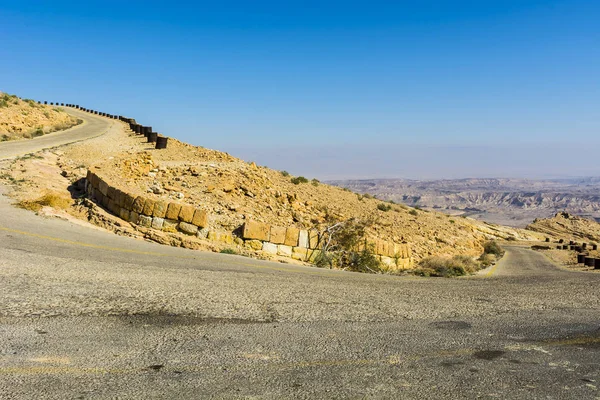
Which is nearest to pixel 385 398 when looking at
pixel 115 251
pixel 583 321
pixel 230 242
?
pixel 583 321

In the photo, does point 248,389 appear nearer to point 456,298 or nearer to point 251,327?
point 251,327

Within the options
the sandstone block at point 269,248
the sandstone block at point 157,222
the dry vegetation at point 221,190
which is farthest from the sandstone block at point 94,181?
the sandstone block at point 269,248

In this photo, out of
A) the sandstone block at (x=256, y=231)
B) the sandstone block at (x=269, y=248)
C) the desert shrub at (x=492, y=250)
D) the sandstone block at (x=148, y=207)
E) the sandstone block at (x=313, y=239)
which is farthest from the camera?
the desert shrub at (x=492, y=250)

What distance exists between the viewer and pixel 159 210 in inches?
615

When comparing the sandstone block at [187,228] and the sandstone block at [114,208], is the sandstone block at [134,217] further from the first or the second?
the sandstone block at [187,228]

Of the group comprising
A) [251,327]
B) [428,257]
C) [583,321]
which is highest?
[583,321]

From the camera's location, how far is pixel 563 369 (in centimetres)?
475

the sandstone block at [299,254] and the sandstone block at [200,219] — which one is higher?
the sandstone block at [200,219]

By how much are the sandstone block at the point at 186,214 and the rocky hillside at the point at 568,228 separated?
188 feet

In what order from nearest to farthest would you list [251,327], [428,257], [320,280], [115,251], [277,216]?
[251,327], [320,280], [115,251], [277,216], [428,257]

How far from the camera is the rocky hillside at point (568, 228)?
196 feet

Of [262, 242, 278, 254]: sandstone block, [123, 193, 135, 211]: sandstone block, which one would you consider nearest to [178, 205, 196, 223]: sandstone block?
[123, 193, 135, 211]: sandstone block

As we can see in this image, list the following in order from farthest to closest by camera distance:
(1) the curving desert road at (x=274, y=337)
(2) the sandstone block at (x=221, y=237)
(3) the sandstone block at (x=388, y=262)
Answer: (3) the sandstone block at (x=388, y=262) → (2) the sandstone block at (x=221, y=237) → (1) the curving desert road at (x=274, y=337)

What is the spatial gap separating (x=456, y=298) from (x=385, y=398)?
4.78 meters
